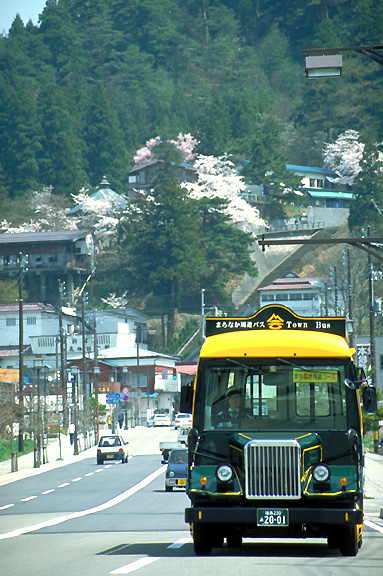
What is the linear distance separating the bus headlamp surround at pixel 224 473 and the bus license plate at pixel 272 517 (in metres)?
0.55

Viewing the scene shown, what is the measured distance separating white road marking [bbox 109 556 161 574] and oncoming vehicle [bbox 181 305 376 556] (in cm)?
65

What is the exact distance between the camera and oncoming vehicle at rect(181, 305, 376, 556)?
482 inches

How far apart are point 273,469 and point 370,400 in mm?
1580

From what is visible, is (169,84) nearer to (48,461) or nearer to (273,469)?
(48,461)

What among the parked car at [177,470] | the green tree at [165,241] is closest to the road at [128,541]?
the parked car at [177,470]

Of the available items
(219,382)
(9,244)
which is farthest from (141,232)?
(219,382)

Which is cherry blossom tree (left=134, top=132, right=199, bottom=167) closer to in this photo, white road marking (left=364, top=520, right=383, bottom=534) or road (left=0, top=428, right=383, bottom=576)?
road (left=0, top=428, right=383, bottom=576)

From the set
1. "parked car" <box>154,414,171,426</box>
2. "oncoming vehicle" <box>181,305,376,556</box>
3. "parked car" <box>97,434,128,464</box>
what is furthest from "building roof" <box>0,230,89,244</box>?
"oncoming vehicle" <box>181,305,376,556</box>

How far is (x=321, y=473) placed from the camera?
482 inches

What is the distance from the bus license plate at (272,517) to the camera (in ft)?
40.0

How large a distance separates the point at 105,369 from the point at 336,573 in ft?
283

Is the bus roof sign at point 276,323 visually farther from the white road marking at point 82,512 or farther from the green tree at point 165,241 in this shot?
the green tree at point 165,241

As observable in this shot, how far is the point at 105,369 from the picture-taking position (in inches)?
3831

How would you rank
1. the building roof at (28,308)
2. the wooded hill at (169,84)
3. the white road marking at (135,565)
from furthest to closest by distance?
the wooded hill at (169,84), the building roof at (28,308), the white road marking at (135,565)
